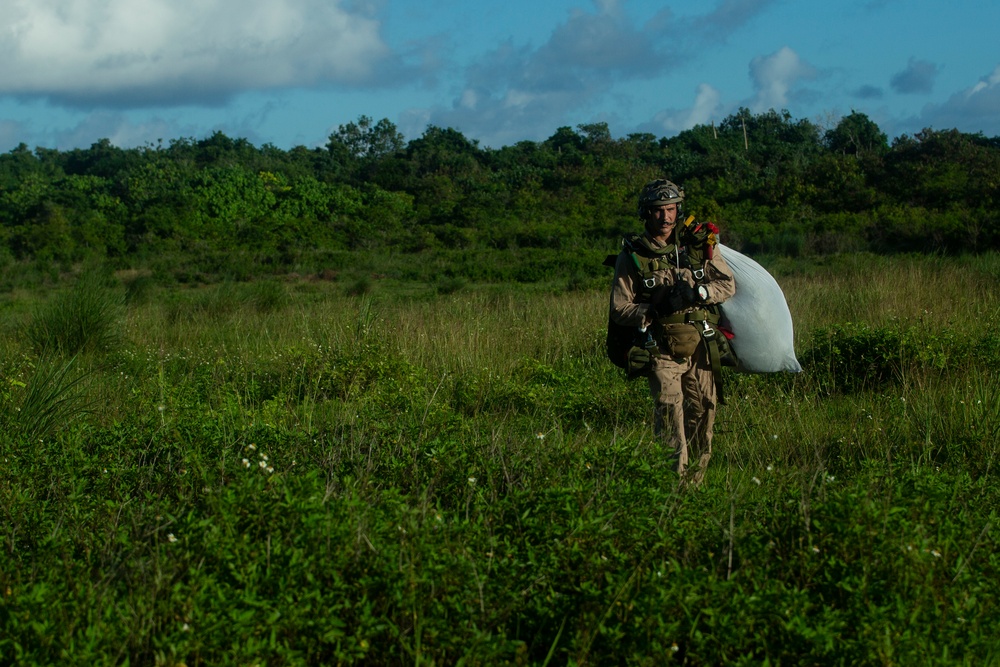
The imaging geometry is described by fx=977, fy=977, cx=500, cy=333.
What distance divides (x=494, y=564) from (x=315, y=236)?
87.9 feet

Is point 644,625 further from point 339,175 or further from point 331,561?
point 339,175

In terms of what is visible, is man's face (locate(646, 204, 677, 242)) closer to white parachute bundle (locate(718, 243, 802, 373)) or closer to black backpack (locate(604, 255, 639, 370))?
black backpack (locate(604, 255, 639, 370))

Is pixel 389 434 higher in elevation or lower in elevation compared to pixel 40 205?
lower

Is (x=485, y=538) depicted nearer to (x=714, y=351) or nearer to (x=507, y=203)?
(x=714, y=351)

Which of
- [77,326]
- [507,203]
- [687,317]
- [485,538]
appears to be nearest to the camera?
[485,538]

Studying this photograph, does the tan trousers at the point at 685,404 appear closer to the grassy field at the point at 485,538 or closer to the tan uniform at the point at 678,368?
the tan uniform at the point at 678,368

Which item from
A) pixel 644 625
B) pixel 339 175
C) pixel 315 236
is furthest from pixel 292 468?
pixel 339 175

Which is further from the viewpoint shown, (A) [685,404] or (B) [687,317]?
(A) [685,404]

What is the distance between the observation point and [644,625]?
2844 millimetres

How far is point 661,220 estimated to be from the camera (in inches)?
186

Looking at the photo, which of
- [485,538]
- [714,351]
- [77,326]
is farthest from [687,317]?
[77,326]

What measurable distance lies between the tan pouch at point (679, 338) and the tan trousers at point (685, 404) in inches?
2.2

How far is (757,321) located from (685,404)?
57 centimetres

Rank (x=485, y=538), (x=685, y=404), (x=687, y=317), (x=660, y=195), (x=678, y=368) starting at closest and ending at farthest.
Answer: (x=485, y=538) → (x=660, y=195) → (x=687, y=317) → (x=678, y=368) → (x=685, y=404)
